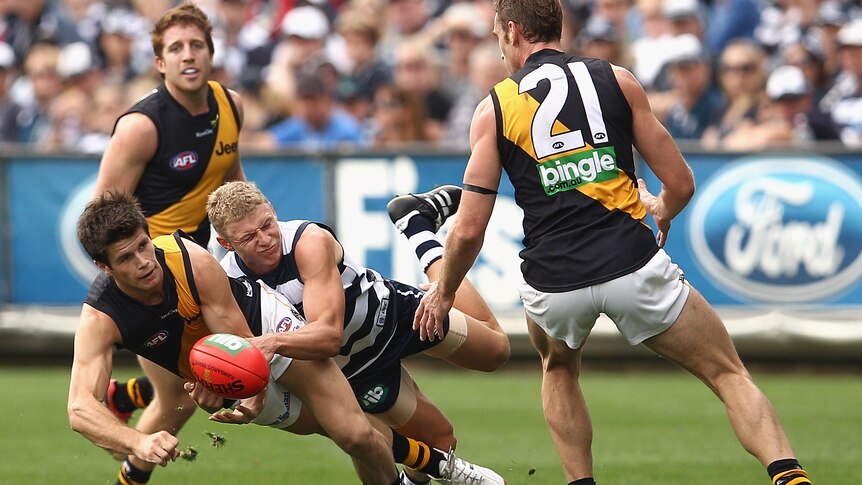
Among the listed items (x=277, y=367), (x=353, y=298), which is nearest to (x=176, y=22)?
(x=353, y=298)

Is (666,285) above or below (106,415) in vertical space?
above

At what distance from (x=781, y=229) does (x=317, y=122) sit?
454cm

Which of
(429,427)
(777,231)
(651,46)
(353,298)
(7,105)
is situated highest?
(651,46)

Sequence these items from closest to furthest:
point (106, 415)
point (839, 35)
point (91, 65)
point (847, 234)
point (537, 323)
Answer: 1. point (106, 415)
2. point (537, 323)
3. point (847, 234)
4. point (839, 35)
5. point (91, 65)

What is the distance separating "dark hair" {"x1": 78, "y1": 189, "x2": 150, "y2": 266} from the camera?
600 cm

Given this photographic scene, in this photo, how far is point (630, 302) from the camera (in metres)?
6.01

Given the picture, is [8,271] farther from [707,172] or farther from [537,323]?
[537,323]

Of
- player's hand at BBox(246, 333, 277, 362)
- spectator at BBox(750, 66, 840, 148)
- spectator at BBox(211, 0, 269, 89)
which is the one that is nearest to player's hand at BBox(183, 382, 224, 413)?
player's hand at BBox(246, 333, 277, 362)

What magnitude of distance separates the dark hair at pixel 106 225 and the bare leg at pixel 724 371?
243 centimetres

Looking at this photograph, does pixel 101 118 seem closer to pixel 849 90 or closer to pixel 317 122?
Result: pixel 317 122

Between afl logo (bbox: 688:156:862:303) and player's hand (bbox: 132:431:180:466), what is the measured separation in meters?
7.41

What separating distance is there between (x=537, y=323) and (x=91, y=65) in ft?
36.0

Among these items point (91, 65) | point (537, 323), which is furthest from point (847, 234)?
point (91, 65)

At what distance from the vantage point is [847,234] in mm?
11797
